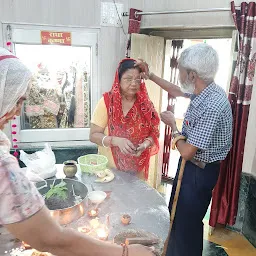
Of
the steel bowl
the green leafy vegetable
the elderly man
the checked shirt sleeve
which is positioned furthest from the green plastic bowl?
the checked shirt sleeve

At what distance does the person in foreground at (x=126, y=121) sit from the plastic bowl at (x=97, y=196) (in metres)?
0.62

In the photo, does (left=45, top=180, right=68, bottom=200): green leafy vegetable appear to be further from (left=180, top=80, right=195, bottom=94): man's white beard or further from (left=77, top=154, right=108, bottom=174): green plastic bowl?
(left=180, top=80, right=195, bottom=94): man's white beard

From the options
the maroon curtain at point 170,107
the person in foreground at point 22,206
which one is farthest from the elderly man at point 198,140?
the maroon curtain at point 170,107

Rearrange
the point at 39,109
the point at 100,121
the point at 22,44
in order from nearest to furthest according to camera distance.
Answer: the point at 100,121
the point at 22,44
the point at 39,109

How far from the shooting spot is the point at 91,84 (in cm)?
377

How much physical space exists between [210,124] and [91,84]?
86.5 inches

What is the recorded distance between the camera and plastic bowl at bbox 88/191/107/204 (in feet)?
5.69

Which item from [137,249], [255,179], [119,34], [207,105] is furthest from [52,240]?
[119,34]

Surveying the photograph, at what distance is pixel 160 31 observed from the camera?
3.68 meters

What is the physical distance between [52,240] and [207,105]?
1.47m

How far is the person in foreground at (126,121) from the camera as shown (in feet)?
8.01

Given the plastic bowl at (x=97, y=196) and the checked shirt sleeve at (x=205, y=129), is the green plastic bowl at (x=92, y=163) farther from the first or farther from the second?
the checked shirt sleeve at (x=205, y=129)

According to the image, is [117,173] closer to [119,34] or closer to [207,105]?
[207,105]

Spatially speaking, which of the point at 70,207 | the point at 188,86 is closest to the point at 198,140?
the point at 188,86
